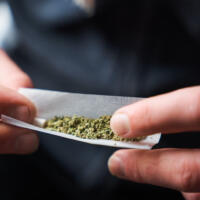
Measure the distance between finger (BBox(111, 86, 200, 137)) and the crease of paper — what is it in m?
0.08

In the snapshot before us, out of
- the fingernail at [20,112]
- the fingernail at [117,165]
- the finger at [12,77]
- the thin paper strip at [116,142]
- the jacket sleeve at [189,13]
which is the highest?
the jacket sleeve at [189,13]

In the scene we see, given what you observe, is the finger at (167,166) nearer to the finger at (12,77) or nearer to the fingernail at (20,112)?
the fingernail at (20,112)

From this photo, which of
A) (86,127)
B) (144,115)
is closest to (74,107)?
(86,127)

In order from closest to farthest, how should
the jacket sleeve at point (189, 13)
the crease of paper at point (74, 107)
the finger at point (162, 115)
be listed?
1. the finger at point (162, 115)
2. the crease of paper at point (74, 107)
3. the jacket sleeve at point (189, 13)

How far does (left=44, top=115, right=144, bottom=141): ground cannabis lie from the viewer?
2.57 ft

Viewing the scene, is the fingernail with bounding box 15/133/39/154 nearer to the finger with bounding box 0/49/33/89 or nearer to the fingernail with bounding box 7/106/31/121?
the fingernail with bounding box 7/106/31/121

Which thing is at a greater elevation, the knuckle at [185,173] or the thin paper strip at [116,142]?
the thin paper strip at [116,142]

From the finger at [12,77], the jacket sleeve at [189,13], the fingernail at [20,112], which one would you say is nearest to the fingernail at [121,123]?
the fingernail at [20,112]

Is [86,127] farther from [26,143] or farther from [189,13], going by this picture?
[189,13]

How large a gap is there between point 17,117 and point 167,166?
1.68 feet

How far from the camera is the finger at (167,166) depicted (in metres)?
0.72

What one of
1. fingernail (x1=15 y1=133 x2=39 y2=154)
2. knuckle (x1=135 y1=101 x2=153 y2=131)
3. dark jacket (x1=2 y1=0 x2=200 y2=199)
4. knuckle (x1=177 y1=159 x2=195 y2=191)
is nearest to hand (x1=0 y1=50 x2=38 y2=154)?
fingernail (x1=15 y1=133 x2=39 y2=154)

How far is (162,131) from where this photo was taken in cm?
68

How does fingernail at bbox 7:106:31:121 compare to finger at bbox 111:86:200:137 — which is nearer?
finger at bbox 111:86:200:137
